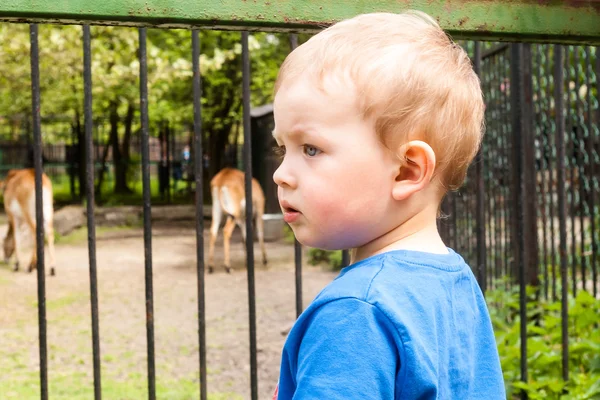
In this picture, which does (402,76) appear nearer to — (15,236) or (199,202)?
(199,202)

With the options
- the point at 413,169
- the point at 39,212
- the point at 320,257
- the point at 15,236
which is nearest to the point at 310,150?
the point at 413,169

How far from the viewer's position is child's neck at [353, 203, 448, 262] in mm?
1200

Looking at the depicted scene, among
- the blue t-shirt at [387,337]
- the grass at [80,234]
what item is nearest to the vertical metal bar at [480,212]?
the blue t-shirt at [387,337]

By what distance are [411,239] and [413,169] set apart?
0.12m

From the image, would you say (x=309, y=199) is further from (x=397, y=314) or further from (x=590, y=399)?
(x=590, y=399)

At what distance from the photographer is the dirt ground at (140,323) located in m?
5.26

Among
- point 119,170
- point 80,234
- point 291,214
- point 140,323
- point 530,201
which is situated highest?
point 291,214

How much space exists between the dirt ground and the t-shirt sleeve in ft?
12.7

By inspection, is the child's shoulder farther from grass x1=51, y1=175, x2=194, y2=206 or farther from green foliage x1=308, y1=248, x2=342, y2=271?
grass x1=51, y1=175, x2=194, y2=206

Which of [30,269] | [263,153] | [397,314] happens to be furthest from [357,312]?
[263,153]

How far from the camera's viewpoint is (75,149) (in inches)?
734

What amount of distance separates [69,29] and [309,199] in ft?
37.2

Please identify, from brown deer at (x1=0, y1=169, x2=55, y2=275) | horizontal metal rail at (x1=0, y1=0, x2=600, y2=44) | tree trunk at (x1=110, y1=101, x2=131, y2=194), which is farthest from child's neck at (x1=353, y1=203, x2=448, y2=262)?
tree trunk at (x1=110, y1=101, x2=131, y2=194)

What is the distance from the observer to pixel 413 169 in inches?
45.6
